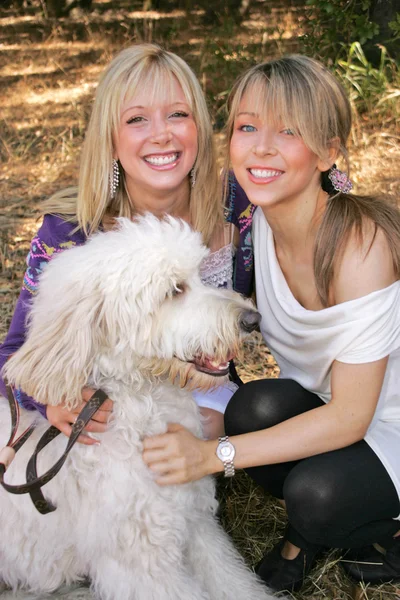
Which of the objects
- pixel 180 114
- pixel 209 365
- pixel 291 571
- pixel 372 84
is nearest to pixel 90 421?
pixel 209 365

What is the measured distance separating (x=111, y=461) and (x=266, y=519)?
1.02 metres

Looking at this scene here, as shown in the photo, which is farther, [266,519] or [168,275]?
[266,519]

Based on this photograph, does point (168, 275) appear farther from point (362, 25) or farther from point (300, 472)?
point (362, 25)

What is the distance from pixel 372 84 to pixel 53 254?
399 centimetres

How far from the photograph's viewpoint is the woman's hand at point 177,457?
2.15 m

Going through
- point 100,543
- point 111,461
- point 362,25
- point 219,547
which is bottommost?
point 219,547

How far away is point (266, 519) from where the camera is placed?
287cm

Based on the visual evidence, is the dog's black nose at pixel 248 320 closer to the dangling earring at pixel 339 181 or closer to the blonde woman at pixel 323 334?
the blonde woman at pixel 323 334

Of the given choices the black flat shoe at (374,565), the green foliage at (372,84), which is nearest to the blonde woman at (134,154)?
the black flat shoe at (374,565)

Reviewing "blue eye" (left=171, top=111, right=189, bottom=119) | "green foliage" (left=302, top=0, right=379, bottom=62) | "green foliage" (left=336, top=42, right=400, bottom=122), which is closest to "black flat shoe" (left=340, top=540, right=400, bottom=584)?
"blue eye" (left=171, top=111, right=189, bottom=119)

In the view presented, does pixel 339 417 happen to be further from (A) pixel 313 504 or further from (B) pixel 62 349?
(B) pixel 62 349

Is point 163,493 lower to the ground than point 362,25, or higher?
lower

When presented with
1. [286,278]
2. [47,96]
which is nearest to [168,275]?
Answer: [286,278]

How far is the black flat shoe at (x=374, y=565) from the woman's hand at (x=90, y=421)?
1.14 meters
